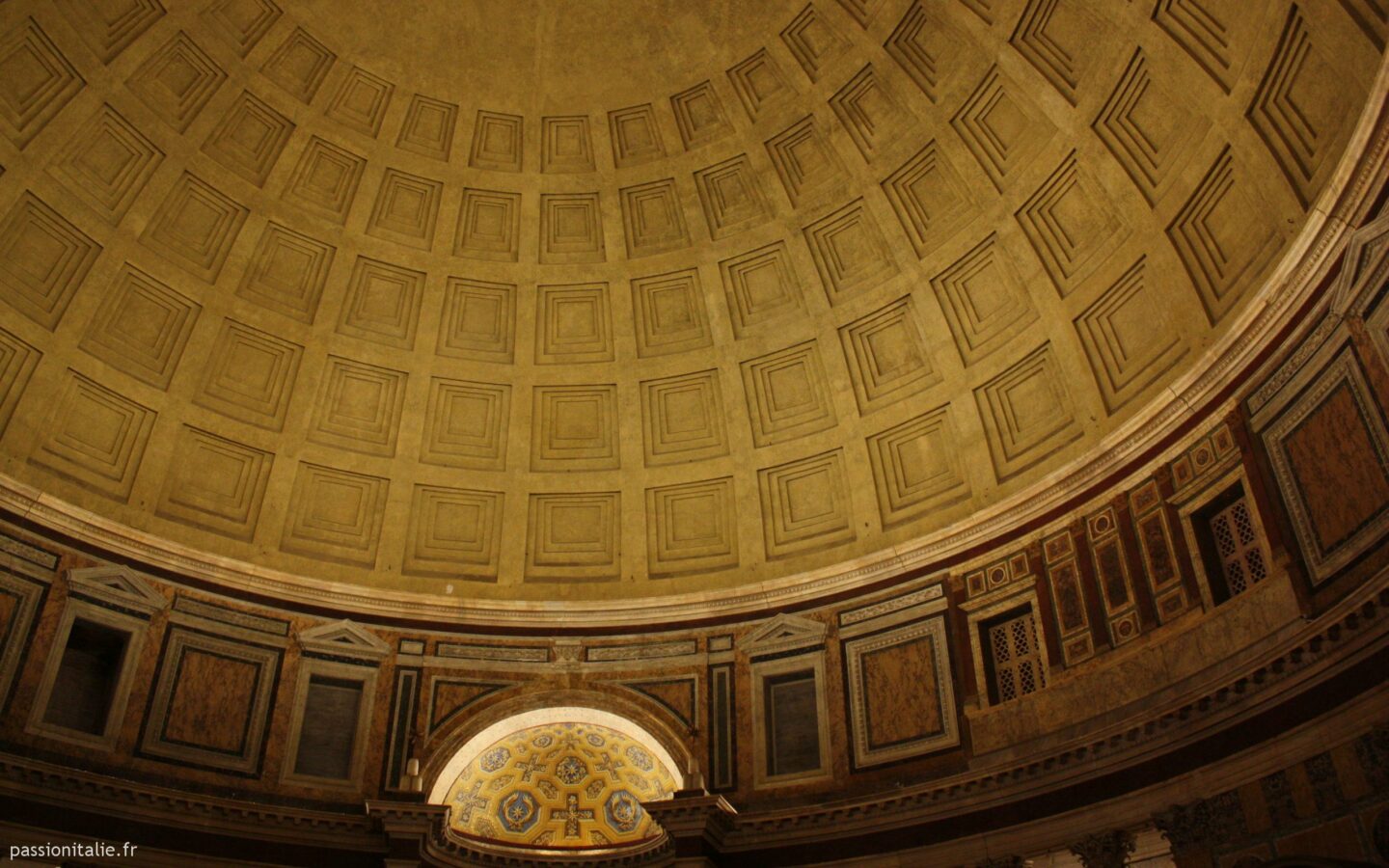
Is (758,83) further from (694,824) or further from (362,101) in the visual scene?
(694,824)

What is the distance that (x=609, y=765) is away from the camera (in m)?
19.8

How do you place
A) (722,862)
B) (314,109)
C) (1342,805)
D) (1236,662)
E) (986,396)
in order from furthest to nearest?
(314,109) < (986,396) < (722,862) < (1236,662) < (1342,805)

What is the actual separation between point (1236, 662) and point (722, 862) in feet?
26.2

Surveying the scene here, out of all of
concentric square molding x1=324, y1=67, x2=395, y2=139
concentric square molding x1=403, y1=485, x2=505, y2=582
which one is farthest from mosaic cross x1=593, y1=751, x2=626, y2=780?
concentric square molding x1=324, y1=67, x2=395, y2=139

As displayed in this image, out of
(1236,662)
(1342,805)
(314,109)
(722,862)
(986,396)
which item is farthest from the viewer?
(314,109)

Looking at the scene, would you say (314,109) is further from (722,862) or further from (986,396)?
(722,862)

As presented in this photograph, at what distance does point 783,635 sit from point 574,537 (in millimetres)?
4418

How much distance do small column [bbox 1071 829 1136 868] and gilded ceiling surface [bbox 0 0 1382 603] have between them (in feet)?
17.0

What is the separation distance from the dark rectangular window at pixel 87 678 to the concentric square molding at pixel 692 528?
872cm

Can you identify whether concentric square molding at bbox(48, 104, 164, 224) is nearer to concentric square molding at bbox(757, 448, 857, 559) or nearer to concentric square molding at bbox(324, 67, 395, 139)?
concentric square molding at bbox(324, 67, 395, 139)

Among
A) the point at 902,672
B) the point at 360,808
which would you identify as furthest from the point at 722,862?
the point at 360,808

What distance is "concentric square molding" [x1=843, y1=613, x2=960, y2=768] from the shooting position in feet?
57.3

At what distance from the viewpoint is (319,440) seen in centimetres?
2098

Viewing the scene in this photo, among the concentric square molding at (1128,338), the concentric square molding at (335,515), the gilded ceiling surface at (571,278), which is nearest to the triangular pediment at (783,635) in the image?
the gilded ceiling surface at (571,278)
